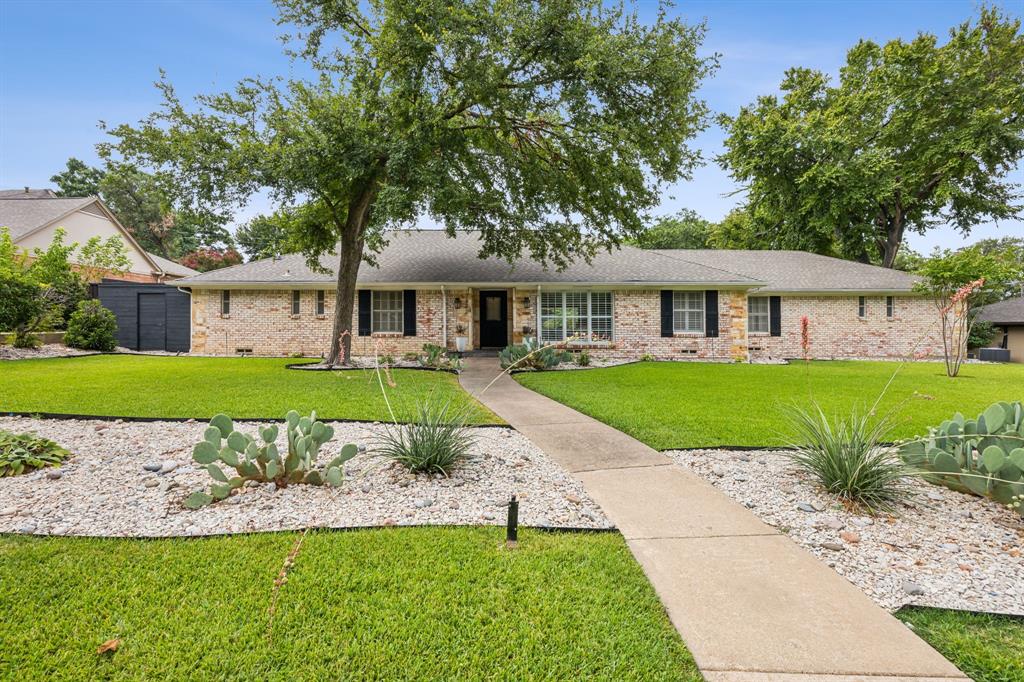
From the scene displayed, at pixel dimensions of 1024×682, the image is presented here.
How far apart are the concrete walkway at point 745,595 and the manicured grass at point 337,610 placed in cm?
15

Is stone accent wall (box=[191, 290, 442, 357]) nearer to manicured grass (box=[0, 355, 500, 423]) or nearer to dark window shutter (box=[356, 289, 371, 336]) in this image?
dark window shutter (box=[356, 289, 371, 336])

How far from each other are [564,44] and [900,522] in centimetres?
924

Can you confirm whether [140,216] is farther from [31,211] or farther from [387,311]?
[387,311]

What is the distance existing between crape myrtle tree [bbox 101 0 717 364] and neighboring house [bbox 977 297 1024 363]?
17424mm

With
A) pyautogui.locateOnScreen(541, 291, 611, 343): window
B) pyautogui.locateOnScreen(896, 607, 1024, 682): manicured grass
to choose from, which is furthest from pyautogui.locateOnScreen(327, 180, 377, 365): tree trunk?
pyautogui.locateOnScreen(896, 607, 1024, 682): manicured grass

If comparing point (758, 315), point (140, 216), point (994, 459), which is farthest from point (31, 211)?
point (994, 459)

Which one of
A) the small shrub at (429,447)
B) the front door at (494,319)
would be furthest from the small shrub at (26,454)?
the front door at (494,319)

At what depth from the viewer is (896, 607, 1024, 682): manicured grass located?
1.83 metres

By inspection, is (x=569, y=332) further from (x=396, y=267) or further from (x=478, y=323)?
(x=396, y=267)

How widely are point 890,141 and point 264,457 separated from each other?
29324 millimetres

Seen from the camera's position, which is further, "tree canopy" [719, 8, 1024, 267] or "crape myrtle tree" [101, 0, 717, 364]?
"tree canopy" [719, 8, 1024, 267]

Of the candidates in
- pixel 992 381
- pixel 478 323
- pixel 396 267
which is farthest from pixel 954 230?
pixel 396 267

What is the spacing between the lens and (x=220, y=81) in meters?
10.8

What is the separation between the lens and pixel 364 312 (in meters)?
15.3
